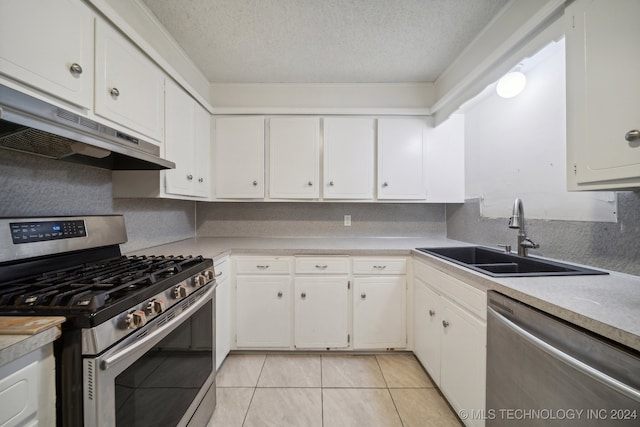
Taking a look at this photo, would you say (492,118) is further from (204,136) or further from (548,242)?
(204,136)

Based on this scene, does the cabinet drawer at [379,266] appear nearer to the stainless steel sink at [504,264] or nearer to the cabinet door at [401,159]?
the stainless steel sink at [504,264]

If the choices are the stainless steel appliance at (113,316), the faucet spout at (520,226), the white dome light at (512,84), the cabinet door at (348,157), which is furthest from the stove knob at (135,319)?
the white dome light at (512,84)

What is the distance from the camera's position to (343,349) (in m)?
1.98

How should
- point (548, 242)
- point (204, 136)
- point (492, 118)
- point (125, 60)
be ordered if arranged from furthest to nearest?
1. point (204, 136)
2. point (492, 118)
3. point (548, 242)
4. point (125, 60)

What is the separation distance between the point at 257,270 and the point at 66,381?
4.31 feet

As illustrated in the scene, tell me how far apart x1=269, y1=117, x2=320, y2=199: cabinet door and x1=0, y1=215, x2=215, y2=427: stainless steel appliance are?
1.13m

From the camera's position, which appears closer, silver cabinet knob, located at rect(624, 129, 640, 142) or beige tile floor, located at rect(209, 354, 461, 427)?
silver cabinet knob, located at rect(624, 129, 640, 142)

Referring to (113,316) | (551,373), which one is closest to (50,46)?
(113,316)

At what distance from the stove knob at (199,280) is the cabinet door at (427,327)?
1446 millimetres

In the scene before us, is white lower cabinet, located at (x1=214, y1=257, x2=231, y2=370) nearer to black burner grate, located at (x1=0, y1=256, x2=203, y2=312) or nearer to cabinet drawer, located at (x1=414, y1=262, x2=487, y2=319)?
black burner grate, located at (x1=0, y1=256, x2=203, y2=312)

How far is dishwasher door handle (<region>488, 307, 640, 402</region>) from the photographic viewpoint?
22.9 inches

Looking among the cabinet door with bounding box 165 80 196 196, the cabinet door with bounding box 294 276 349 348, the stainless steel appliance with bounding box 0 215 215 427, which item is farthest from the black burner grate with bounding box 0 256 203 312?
the cabinet door with bounding box 294 276 349 348

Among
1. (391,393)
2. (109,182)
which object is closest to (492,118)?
(391,393)

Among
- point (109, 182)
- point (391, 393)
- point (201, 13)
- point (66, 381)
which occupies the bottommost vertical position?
point (391, 393)
